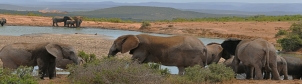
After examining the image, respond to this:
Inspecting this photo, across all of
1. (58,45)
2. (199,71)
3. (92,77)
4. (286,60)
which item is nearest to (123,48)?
(58,45)

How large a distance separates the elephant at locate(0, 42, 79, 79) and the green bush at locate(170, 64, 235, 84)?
304cm

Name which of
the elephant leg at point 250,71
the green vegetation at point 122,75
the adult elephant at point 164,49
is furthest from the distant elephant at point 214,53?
the green vegetation at point 122,75

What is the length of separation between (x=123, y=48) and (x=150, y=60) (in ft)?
2.15

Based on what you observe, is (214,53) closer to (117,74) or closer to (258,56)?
(258,56)

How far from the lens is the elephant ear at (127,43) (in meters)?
11.2

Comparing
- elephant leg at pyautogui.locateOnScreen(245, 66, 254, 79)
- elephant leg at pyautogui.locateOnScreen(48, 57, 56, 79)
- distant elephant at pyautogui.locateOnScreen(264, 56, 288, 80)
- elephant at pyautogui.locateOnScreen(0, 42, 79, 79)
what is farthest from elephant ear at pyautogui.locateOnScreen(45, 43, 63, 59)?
distant elephant at pyautogui.locateOnScreen(264, 56, 288, 80)

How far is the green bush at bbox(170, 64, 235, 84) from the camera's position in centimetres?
972

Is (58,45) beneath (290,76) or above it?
above

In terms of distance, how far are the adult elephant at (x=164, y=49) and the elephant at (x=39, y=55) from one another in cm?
111

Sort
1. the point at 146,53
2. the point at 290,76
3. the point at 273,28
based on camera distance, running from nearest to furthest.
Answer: the point at 146,53 → the point at 290,76 → the point at 273,28

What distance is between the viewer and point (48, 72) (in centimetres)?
1162

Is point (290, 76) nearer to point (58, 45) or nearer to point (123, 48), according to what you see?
point (123, 48)

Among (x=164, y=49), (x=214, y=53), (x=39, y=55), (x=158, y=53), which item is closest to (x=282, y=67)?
(x=214, y=53)

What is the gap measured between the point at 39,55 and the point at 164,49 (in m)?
2.78
